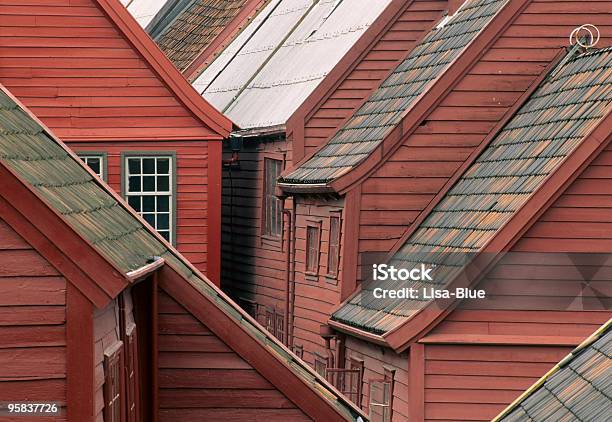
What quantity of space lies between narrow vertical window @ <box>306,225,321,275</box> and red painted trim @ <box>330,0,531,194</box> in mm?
2403

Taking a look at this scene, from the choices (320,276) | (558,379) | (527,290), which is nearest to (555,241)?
(527,290)

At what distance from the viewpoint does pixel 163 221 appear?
29156 mm

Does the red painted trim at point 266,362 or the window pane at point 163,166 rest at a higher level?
the window pane at point 163,166

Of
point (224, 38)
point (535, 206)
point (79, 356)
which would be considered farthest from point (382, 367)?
point (224, 38)

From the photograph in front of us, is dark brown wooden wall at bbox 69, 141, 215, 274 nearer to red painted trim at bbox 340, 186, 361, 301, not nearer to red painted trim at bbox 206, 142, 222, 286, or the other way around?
red painted trim at bbox 206, 142, 222, 286

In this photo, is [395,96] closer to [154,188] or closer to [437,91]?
[437,91]

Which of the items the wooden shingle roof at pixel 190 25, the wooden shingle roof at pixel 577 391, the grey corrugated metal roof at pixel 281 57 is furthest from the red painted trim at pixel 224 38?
the wooden shingle roof at pixel 577 391

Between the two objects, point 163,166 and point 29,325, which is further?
point 163,166

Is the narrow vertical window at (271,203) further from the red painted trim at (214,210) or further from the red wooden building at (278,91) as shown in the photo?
the red painted trim at (214,210)

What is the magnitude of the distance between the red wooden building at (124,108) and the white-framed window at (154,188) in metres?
0.02

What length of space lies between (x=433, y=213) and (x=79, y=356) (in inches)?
600

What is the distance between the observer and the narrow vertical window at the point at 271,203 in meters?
31.6

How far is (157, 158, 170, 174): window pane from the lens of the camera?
2911cm

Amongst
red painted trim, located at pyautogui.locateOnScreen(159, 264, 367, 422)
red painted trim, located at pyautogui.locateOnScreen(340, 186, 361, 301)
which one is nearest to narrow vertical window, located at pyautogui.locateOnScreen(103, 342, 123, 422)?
red painted trim, located at pyautogui.locateOnScreen(159, 264, 367, 422)
